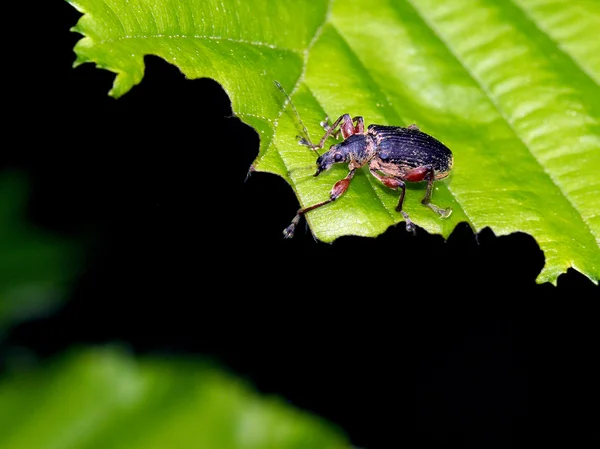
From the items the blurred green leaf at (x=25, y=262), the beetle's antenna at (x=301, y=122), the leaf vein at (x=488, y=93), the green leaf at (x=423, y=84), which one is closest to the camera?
the green leaf at (x=423, y=84)

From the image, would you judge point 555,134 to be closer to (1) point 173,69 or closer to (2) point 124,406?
(1) point 173,69

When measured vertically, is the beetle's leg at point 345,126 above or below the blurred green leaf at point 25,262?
above

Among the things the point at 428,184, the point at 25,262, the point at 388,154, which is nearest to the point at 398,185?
the point at 428,184

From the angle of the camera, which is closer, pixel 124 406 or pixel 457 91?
pixel 457 91

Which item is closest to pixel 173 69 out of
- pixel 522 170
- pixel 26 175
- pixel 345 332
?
pixel 522 170

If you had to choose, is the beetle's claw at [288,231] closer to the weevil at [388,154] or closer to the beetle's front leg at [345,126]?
the weevil at [388,154]

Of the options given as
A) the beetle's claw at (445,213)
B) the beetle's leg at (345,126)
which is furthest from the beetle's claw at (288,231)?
the beetle's claw at (445,213)

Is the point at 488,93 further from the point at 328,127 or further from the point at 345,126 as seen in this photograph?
the point at 328,127
